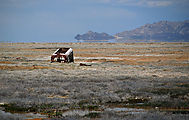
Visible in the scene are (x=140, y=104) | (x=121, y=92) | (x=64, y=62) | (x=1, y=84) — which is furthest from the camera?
(x=64, y=62)

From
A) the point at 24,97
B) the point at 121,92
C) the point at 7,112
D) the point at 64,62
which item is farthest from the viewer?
the point at 64,62

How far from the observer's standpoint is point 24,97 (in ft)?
52.6

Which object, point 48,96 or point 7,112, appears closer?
point 7,112

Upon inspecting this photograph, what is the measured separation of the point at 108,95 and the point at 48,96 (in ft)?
11.2

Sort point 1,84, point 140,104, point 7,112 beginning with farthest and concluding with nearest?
point 1,84
point 140,104
point 7,112

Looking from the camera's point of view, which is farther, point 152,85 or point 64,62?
point 64,62

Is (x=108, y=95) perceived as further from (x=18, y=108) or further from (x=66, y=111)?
(x=18, y=108)

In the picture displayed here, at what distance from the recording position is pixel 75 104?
47.1 ft

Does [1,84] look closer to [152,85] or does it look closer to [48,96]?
[48,96]

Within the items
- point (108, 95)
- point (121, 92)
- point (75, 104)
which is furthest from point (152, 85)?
point (75, 104)

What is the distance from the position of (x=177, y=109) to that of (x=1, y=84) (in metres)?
12.1

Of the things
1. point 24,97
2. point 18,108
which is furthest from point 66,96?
point 18,108

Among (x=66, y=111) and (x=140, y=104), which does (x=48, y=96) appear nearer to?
(x=66, y=111)

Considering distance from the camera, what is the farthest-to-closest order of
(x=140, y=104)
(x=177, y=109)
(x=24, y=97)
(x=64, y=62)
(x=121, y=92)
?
1. (x=64, y=62)
2. (x=121, y=92)
3. (x=24, y=97)
4. (x=140, y=104)
5. (x=177, y=109)
